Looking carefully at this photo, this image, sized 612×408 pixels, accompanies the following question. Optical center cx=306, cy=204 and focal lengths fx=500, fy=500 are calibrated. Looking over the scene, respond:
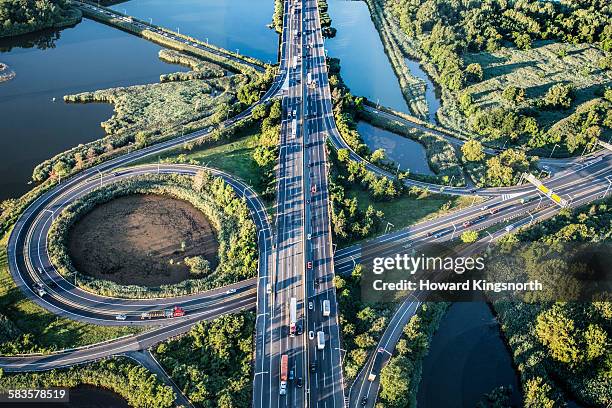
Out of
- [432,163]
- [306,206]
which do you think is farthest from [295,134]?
[432,163]

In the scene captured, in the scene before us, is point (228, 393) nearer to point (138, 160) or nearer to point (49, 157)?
point (138, 160)

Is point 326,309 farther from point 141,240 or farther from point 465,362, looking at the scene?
point 141,240

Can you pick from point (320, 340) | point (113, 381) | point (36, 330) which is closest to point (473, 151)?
point (320, 340)

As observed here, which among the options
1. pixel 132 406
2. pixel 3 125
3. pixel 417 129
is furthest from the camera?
pixel 417 129

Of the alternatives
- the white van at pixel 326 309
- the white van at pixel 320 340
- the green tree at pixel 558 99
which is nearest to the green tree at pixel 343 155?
the white van at pixel 326 309

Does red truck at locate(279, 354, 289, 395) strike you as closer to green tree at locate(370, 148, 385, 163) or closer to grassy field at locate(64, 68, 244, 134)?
green tree at locate(370, 148, 385, 163)

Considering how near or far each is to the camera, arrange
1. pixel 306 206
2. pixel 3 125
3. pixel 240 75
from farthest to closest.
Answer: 1. pixel 240 75
2. pixel 3 125
3. pixel 306 206

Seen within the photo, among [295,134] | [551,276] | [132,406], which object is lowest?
[132,406]
